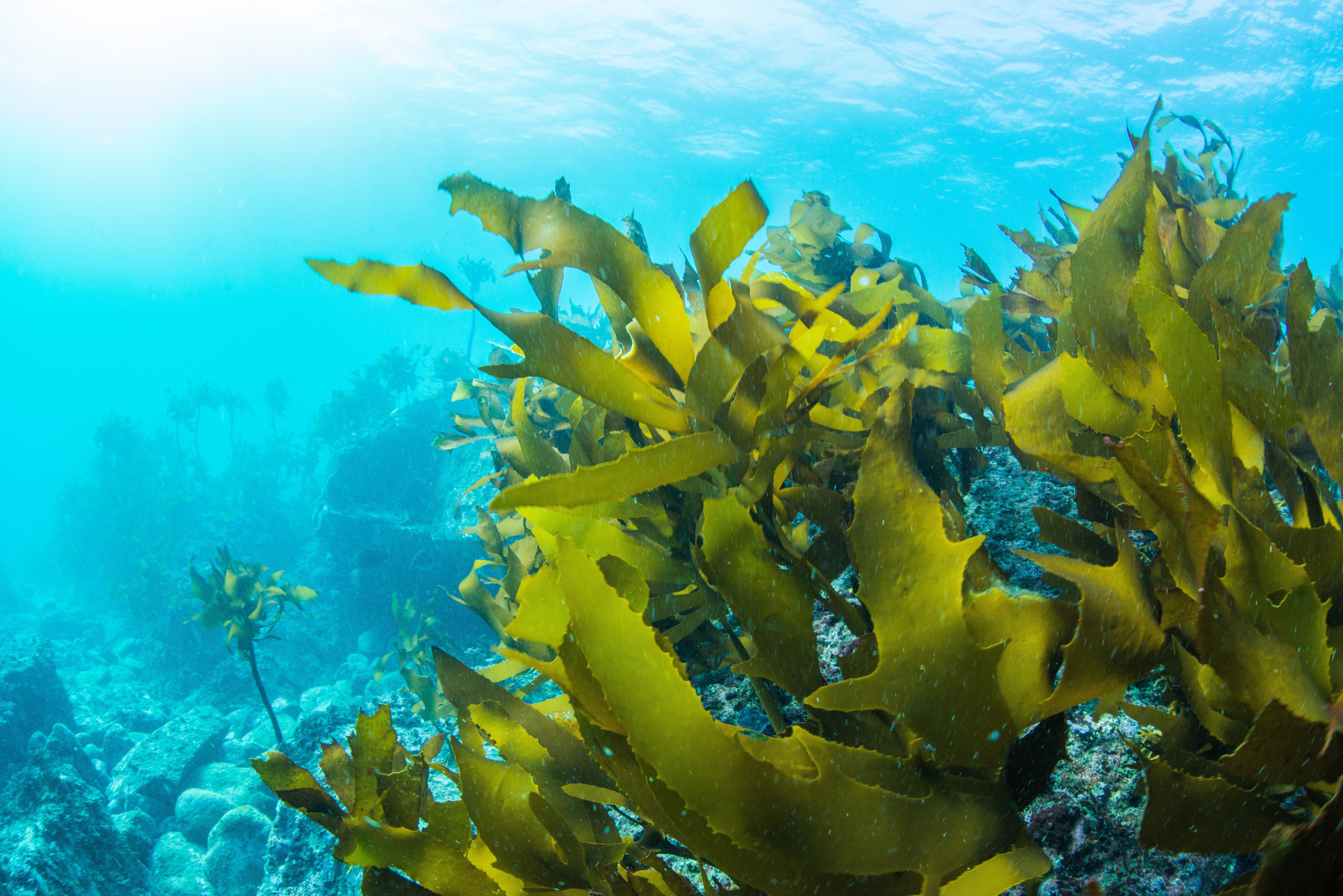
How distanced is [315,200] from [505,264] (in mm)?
33168

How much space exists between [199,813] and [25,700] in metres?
5.60

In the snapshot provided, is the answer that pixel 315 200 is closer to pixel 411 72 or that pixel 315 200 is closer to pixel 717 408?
pixel 411 72

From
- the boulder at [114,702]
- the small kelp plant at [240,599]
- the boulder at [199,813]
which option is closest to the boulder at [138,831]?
the boulder at [199,813]

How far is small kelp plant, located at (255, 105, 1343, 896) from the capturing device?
36 cm

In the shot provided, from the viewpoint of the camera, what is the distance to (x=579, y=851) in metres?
0.50

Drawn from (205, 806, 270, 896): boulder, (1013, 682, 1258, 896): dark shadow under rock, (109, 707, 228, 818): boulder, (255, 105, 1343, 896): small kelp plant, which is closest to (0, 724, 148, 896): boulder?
(205, 806, 270, 896): boulder

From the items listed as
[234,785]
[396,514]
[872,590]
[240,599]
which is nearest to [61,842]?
[234,785]

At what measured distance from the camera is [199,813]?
745 cm

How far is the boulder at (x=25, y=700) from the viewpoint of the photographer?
9.21 meters

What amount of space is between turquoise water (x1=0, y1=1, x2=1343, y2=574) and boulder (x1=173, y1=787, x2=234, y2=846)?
874 centimetres

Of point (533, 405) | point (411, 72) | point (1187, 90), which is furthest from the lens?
point (411, 72)

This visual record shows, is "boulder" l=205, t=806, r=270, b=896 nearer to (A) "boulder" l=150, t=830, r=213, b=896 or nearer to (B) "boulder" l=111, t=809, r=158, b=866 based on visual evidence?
(A) "boulder" l=150, t=830, r=213, b=896

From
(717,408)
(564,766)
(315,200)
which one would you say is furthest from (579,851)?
(315,200)

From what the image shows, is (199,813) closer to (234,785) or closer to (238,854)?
(234,785)
